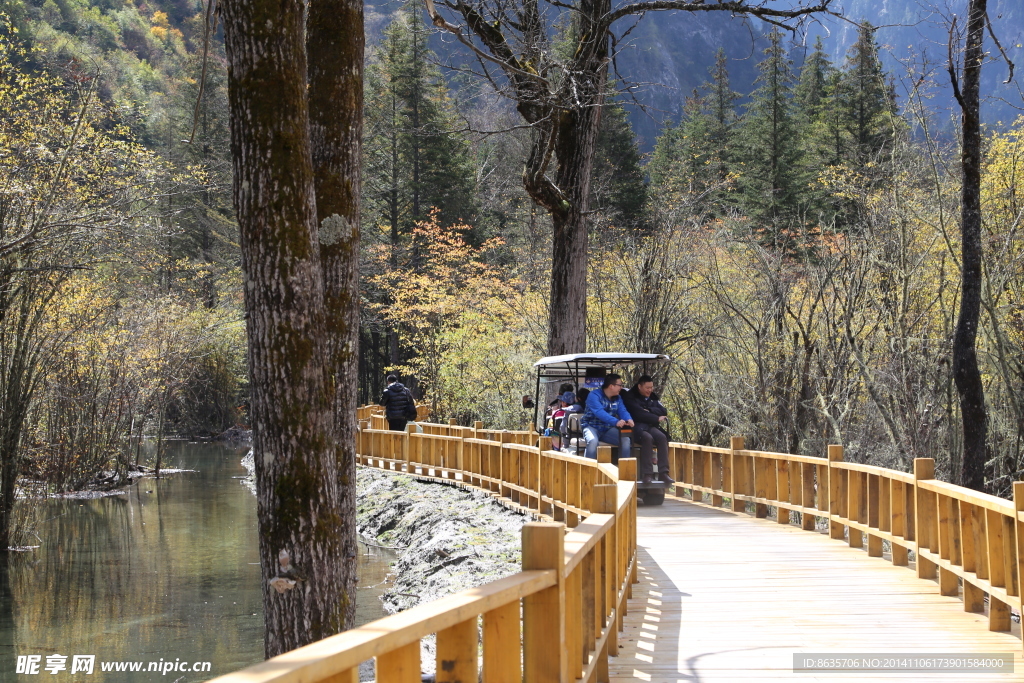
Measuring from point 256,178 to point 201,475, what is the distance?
1040 inches

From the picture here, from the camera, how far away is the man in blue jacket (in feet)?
44.8

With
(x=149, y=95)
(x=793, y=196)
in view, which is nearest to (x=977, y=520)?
(x=793, y=196)

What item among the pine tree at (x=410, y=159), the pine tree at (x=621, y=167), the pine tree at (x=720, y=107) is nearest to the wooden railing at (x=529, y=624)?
the pine tree at (x=621, y=167)

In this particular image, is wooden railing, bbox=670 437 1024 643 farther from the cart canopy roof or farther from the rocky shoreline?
the rocky shoreline

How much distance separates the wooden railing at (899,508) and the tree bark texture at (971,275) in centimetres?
173

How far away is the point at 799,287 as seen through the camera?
2030 cm

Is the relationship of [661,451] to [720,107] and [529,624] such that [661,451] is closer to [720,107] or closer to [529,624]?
[529,624]

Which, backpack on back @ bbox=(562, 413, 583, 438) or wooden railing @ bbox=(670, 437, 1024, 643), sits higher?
backpack on back @ bbox=(562, 413, 583, 438)

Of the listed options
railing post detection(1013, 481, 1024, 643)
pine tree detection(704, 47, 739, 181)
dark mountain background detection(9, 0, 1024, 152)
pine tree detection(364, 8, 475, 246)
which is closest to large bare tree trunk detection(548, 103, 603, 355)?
dark mountain background detection(9, 0, 1024, 152)

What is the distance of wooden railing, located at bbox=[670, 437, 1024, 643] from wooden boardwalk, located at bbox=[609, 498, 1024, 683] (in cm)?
24

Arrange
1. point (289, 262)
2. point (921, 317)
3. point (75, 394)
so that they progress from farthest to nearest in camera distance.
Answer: point (75, 394), point (921, 317), point (289, 262)

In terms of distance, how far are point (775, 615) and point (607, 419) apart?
6009mm

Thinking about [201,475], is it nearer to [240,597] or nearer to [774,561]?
[240,597]

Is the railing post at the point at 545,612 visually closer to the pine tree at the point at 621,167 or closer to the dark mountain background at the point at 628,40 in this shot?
the dark mountain background at the point at 628,40
